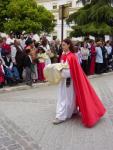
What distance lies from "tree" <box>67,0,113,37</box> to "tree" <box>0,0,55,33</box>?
46.8 feet

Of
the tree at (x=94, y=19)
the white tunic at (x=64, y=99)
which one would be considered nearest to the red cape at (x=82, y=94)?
the white tunic at (x=64, y=99)

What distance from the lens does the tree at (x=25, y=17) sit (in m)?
47.1

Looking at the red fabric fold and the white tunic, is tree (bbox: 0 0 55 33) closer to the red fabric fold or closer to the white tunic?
the white tunic

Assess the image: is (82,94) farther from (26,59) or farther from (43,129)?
(26,59)

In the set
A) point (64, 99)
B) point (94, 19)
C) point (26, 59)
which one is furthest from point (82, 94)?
point (94, 19)

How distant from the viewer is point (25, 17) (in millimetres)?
49688

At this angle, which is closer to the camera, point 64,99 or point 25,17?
point 64,99

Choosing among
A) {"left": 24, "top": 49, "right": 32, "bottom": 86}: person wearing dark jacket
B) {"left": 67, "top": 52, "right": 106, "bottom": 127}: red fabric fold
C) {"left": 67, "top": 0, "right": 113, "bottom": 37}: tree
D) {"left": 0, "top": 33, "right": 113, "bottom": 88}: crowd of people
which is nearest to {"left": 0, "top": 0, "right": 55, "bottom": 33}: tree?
{"left": 67, "top": 0, "right": 113, "bottom": 37}: tree

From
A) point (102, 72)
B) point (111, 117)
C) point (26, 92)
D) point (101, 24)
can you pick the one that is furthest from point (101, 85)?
point (101, 24)

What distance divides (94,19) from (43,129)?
24224 mm

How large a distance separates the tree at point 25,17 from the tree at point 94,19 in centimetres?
1428

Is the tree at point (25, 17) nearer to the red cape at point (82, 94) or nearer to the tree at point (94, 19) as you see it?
the tree at point (94, 19)

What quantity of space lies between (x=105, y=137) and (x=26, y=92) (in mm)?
5888

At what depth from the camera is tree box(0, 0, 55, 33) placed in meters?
47.1
